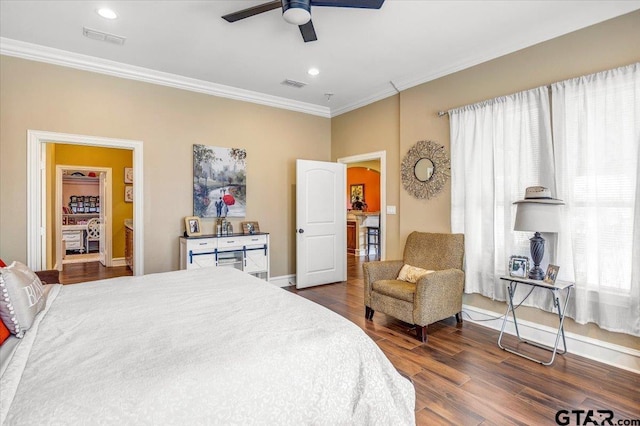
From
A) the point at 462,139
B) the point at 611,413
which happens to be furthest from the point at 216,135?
the point at 611,413

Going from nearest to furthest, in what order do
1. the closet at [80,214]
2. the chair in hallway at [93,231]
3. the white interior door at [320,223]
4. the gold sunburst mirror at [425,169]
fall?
the gold sunburst mirror at [425,169] < the white interior door at [320,223] < the closet at [80,214] < the chair in hallway at [93,231]

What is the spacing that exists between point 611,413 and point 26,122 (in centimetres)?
547

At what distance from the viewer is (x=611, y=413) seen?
6.63ft

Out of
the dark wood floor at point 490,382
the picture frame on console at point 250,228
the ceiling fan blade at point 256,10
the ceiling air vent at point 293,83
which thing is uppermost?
the ceiling air vent at point 293,83

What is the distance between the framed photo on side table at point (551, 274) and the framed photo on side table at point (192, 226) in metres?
3.86

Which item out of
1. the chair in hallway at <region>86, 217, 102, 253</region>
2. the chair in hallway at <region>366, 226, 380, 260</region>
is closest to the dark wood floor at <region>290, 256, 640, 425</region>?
the chair in hallway at <region>366, 226, 380, 260</region>

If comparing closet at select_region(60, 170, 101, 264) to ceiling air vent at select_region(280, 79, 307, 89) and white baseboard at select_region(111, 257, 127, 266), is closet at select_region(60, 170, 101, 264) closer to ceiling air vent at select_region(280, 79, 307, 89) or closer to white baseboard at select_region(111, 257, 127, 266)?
white baseboard at select_region(111, 257, 127, 266)

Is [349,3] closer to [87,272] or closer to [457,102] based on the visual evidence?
[457,102]

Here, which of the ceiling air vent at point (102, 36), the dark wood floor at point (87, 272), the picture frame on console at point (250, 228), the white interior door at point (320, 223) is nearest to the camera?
the ceiling air vent at point (102, 36)

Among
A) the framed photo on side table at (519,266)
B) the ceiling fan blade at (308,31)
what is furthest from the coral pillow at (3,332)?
the framed photo on side table at (519,266)

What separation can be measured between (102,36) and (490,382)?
14.7 feet

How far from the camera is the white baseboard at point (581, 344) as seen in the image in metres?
2.57

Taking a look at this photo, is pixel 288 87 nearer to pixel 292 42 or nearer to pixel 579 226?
pixel 292 42

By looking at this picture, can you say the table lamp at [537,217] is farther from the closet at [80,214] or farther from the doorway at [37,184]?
the closet at [80,214]
